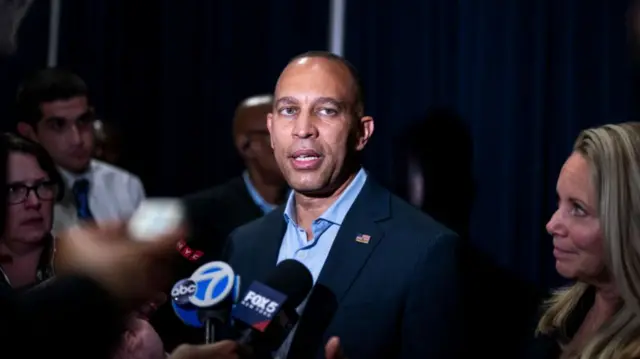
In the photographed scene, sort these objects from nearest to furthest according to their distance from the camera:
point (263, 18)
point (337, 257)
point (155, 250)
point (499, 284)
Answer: point (155, 250) → point (337, 257) → point (499, 284) → point (263, 18)

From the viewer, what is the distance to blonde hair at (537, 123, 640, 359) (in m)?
1.43

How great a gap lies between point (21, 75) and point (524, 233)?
2.21 meters

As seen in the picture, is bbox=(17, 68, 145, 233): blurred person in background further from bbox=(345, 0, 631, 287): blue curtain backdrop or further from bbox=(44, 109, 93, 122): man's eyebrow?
bbox=(345, 0, 631, 287): blue curtain backdrop

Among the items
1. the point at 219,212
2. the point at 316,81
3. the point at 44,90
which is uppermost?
the point at 316,81

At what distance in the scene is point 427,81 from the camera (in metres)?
2.49

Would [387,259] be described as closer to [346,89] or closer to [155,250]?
[346,89]

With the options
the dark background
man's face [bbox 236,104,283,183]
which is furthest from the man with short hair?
the dark background

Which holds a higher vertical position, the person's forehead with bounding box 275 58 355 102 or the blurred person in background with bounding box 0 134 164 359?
the person's forehead with bounding box 275 58 355 102

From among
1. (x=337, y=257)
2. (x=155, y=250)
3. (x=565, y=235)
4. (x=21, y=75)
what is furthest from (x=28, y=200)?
(x=21, y=75)

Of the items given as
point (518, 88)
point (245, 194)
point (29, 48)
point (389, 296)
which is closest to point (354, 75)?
point (389, 296)

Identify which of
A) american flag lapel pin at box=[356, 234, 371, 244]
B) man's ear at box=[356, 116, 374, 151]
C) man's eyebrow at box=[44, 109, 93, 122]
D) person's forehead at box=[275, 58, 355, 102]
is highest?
person's forehead at box=[275, 58, 355, 102]

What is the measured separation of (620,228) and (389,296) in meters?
0.44

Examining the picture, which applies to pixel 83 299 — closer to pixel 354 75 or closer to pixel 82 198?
pixel 354 75

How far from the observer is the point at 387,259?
1.63 meters
